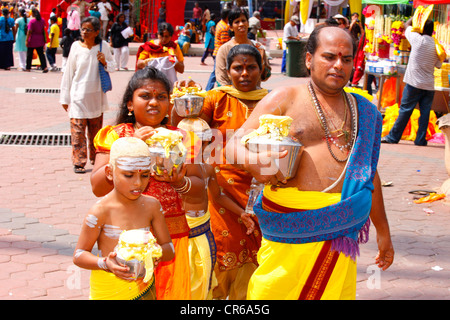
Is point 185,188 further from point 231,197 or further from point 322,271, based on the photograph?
point 231,197

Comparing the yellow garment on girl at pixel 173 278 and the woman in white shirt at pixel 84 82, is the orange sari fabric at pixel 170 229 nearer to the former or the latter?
the yellow garment on girl at pixel 173 278

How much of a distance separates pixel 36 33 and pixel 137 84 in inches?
631

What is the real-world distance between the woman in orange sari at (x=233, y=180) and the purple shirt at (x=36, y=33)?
50.0 feet

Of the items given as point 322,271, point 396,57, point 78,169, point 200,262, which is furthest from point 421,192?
point 396,57

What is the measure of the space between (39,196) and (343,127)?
4.71 m

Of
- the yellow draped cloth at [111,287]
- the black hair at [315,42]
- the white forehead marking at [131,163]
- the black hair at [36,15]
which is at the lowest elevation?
the yellow draped cloth at [111,287]

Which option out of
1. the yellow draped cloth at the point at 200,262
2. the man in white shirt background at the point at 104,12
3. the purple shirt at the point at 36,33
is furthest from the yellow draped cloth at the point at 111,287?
the man in white shirt background at the point at 104,12

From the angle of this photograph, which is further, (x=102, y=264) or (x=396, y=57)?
(x=396, y=57)

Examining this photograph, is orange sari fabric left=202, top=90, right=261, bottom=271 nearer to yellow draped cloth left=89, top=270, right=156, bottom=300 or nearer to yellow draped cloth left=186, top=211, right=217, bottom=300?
yellow draped cloth left=186, top=211, right=217, bottom=300

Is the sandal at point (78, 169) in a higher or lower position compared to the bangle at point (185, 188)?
lower

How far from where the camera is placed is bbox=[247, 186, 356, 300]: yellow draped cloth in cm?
289

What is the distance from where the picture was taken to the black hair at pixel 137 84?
3.23 meters

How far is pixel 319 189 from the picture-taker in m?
2.92

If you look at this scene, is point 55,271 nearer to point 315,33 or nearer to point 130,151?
point 130,151
